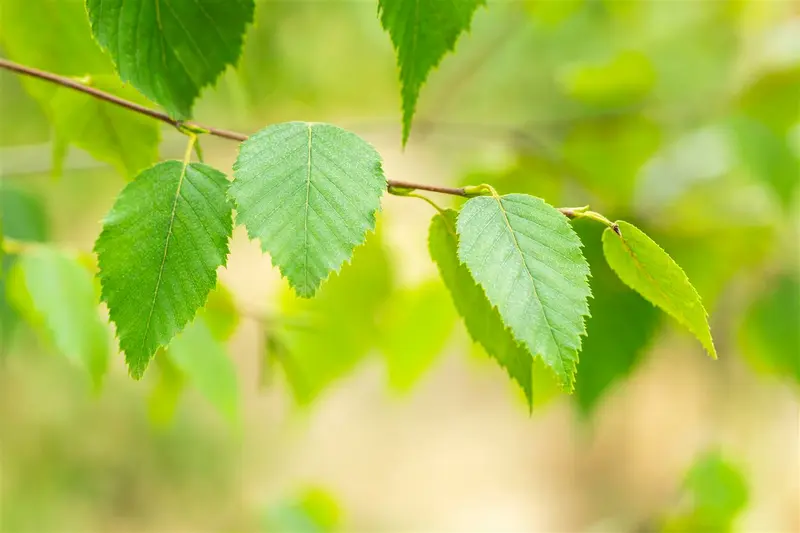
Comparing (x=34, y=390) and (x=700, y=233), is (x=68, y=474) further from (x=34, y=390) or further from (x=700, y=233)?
(x=700, y=233)

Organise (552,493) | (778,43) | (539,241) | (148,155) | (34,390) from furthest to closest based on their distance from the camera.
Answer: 1. (552,493)
2. (34,390)
3. (778,43)
4. (148,155)
5. (539,241)

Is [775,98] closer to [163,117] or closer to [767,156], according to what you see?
[767,156]

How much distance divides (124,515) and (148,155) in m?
2.51

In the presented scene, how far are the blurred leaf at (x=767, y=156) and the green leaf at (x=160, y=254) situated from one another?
642mm

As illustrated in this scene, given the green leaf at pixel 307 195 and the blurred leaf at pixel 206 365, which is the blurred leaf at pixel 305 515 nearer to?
the blurred leaf at pixel 206 365

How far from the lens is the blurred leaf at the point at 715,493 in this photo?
2.91 feet

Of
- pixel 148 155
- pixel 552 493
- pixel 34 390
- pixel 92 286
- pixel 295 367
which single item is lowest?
pixel 552 493

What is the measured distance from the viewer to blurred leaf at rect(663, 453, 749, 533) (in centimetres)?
89

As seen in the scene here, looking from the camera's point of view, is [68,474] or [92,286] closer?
[92,286]

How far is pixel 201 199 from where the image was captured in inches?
13.0

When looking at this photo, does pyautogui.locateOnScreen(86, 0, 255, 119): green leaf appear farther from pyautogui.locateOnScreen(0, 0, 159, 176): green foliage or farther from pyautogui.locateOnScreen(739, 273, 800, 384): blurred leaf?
pyautogui.locateOnScreen(739, 273, 800, 384): blurred leaf

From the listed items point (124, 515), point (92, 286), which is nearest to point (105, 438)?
point (124, 515)

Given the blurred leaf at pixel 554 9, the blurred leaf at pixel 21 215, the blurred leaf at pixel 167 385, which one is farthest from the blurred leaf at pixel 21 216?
the blurred leaf at pixel 554 9

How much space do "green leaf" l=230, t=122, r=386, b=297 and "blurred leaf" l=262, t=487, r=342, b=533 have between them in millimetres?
771
